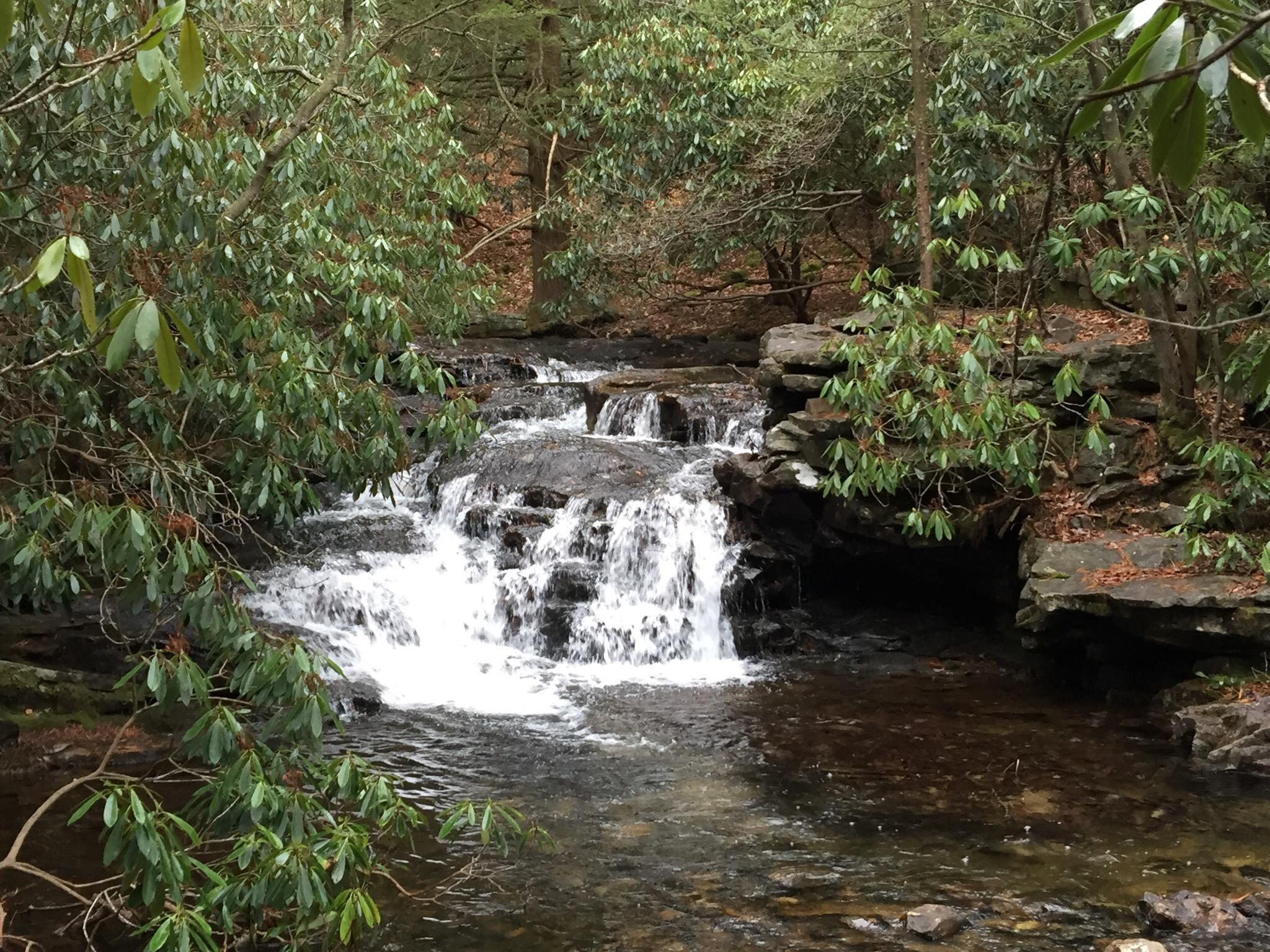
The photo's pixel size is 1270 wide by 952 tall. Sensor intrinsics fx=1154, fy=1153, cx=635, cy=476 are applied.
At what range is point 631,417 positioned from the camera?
14.7 m

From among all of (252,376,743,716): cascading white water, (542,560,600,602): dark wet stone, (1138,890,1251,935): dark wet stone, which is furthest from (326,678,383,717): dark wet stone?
(1138,890,1251,935): dark wet stone

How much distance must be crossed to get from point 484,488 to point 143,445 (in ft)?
26.3

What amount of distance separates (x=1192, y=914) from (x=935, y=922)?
121cm

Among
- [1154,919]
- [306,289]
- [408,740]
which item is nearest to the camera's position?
[1154,919]

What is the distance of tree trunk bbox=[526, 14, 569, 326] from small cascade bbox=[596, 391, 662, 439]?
2545 mm

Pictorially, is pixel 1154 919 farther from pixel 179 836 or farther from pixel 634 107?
pixel 634 107

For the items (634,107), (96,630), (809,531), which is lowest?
(96,630)

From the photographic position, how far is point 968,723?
29.1ft

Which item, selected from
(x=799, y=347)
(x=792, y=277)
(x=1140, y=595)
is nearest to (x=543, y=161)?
(x=792, y=277)

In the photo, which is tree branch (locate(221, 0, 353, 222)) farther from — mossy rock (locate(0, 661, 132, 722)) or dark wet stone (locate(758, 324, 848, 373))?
dark wet stone (locate(758, 324, 848, 373))

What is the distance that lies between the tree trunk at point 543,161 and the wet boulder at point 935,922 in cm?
1180

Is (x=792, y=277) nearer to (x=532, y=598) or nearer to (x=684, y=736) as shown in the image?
(x=532, y=598)

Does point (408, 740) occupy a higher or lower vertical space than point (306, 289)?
lower

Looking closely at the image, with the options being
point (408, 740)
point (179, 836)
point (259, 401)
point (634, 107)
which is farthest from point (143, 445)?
point (634, 107)
